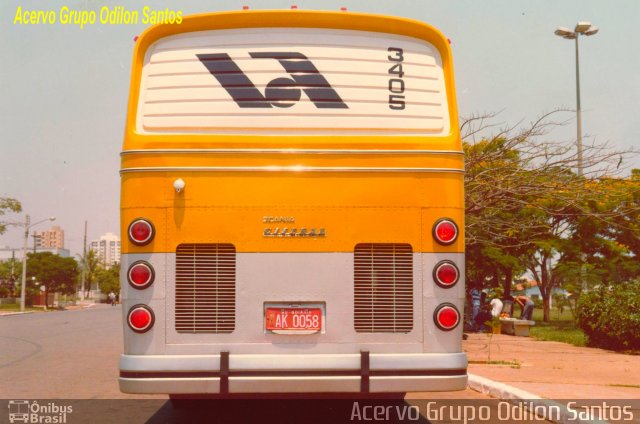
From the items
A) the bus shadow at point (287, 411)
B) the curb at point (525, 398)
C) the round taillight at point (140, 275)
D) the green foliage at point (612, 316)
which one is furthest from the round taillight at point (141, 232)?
the green foliage at point (612, 316)

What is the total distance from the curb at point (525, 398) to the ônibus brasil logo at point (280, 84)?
3.66 meters

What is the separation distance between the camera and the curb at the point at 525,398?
7.51 m

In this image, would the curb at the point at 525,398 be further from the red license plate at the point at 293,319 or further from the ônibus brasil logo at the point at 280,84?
the ônibus brasil logo at the point at 280,84

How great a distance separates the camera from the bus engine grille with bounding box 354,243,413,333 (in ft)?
20.0

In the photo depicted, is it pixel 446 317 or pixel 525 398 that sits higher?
pixel 446 317

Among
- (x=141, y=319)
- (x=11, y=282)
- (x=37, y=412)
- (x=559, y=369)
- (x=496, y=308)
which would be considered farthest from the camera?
(x=11, y=282)

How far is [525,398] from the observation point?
8.46 metres

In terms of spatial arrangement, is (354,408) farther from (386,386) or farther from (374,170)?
(374,170)

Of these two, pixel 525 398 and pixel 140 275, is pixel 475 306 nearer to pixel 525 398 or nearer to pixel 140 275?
pixel 525 398

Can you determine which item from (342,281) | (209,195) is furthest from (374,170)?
(209,195)

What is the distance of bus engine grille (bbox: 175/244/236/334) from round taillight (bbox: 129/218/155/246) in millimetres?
245

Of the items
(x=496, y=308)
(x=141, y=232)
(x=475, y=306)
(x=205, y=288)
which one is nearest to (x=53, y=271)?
(x=475, y=306)

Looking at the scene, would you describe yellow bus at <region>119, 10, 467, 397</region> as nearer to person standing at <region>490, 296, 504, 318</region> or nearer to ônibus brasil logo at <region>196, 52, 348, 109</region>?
ônibus brasil logo at <region>196, 52, 348, 109</region>

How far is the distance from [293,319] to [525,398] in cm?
359
